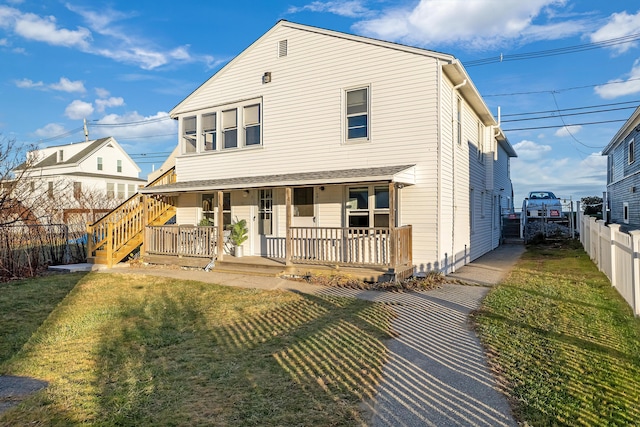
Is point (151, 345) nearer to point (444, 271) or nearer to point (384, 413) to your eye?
point (384, 413)

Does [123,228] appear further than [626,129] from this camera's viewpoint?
No

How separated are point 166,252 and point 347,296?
285 inches

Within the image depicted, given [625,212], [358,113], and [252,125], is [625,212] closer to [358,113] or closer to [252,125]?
[358,113]

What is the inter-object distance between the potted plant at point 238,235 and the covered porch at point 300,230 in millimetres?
280

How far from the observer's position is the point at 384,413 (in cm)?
352

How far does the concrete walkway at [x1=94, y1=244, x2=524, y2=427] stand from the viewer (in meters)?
3.47

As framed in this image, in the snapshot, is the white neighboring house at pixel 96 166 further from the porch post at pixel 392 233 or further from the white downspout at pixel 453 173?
the porch post at pixel 392 233

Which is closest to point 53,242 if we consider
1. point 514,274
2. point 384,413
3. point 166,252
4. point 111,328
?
point 166,252

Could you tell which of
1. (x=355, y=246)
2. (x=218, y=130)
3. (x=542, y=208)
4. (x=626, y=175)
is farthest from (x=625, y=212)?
(x=218, y=130)

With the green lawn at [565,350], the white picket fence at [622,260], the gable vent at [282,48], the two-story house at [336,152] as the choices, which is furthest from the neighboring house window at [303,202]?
the white picket fence at [622,260]

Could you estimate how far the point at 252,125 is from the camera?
13.4 m

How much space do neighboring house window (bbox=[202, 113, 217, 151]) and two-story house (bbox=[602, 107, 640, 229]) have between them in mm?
16002

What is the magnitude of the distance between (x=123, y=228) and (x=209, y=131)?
14.8 ft

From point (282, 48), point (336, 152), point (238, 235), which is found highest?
point (282, 48)
